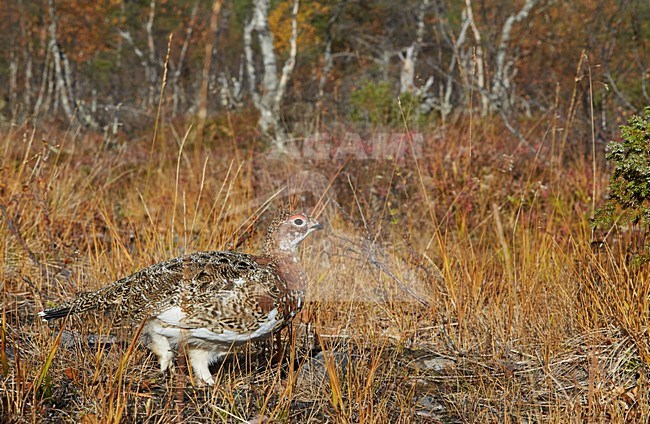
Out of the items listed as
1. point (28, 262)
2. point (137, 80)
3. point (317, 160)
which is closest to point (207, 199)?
point (317, 160)

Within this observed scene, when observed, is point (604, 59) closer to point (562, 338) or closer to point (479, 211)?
point (479, 211)

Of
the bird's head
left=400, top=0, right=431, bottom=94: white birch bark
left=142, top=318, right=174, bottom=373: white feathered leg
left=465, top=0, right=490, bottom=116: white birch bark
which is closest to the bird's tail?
left=142, top=318, right=174, bottom=373: white feathered leg

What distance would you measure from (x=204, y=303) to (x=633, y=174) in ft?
5.44

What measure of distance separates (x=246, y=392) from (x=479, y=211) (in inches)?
115

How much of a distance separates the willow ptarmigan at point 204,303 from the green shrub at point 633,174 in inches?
48.5

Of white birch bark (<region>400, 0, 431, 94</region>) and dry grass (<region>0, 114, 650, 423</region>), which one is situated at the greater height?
white birch bark (<region>400, 0, 431, 94</region>)

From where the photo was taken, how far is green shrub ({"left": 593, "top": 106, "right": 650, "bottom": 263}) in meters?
2.34

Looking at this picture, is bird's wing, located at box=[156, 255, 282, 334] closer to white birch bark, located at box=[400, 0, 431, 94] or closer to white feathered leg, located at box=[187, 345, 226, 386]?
white feathered leg, located at box=[187, 345, 226, 386]

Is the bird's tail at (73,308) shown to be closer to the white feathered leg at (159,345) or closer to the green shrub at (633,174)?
the white feathered leg at (159,345)

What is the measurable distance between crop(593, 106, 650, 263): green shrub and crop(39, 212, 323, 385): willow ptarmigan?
1233 mm

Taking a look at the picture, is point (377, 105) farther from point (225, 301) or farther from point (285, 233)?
point (225, 301)

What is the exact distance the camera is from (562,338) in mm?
2727

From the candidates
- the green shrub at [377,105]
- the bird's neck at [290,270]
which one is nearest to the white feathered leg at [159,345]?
the bird's neck at [290,270]

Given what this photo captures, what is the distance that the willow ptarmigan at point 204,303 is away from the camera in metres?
2.28
